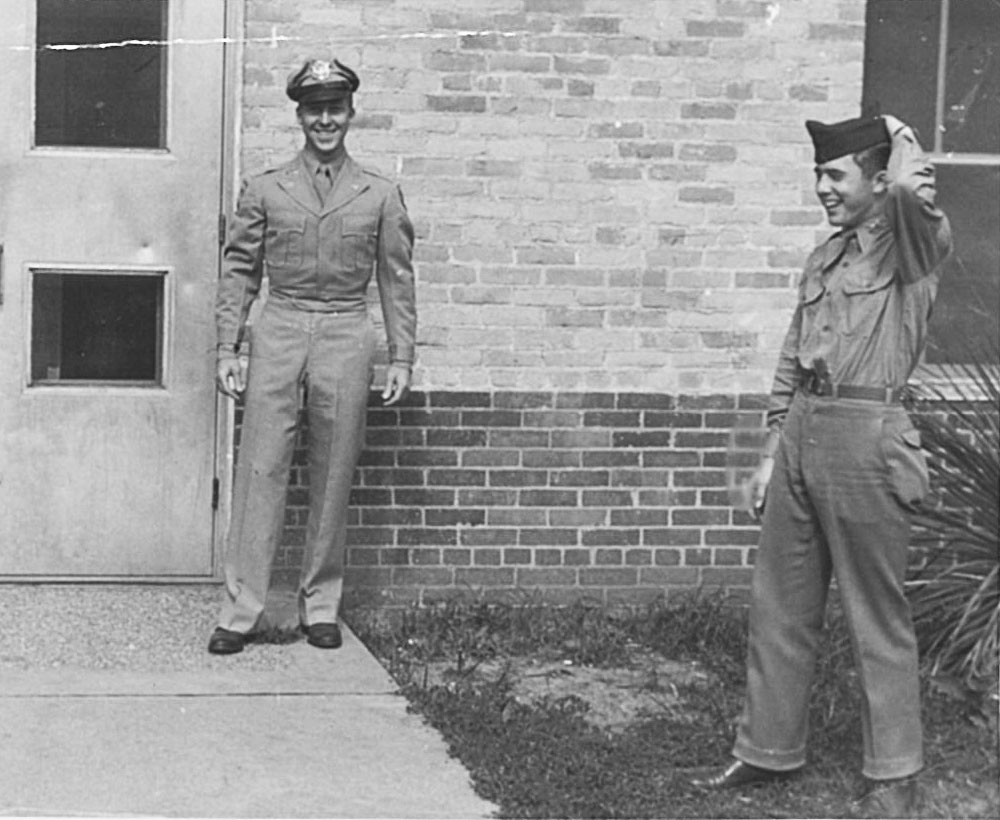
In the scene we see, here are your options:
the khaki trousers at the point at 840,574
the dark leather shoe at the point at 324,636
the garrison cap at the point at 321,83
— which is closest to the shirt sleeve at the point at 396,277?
the garrison cap at the point at 321,83

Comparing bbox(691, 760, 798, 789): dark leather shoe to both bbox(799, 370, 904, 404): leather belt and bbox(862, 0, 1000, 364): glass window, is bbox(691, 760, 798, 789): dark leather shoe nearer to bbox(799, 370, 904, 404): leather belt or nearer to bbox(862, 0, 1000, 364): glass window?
bbox(799, 370, 904, 404): leather belt

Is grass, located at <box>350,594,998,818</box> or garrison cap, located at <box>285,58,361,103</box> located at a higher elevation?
garrison cap, located at <box>285,58,361,103</box>

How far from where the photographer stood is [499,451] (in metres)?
8.38

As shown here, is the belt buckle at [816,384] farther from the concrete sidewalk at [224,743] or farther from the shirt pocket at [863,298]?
the concrete sidewalk at [224,743]

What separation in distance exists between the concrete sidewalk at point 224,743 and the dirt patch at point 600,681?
1.37 feet

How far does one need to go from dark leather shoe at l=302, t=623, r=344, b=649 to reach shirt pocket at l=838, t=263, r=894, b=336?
252 cm

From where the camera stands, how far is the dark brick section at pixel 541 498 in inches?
328

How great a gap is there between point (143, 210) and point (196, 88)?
52 cm

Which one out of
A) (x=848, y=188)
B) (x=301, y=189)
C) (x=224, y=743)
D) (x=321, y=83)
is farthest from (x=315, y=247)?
(x=848, y=188)

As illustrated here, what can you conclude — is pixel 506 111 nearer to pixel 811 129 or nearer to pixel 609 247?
pixel 609 247

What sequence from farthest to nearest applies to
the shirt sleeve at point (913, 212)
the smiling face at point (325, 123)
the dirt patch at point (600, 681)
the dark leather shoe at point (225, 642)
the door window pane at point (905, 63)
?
the door window pane at point (905, 63) → the smiling face at point (325, 123) → the dark leather shoe at point (225, 642) → the dirt patch at point (600, 681) → the shirt sleeve at point (913, 212)

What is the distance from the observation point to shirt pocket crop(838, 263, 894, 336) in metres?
5.93

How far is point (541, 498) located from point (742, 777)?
93.6 inches

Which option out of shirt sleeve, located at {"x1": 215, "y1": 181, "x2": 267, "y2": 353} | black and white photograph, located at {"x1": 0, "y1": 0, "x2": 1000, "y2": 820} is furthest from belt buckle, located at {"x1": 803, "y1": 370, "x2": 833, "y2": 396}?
shirt sleeve, located at {"x1": 215, "y1": 181, "x2": 267, "y2": 353}
